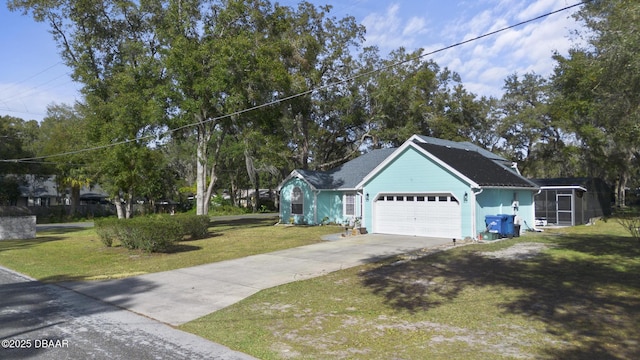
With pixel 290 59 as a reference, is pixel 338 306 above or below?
below

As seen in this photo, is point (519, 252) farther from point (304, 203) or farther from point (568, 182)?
point (304, 203)

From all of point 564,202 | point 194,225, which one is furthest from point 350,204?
point 564,202

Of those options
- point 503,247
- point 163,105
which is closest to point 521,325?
point 503,247

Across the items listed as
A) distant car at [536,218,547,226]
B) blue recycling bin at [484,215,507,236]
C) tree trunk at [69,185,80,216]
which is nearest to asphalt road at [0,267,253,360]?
blue recycling bin at [484,215,507,236]

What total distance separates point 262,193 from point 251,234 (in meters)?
48.2

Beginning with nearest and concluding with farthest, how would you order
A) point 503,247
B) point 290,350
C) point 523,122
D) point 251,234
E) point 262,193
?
1. point 290,350
2. point 503,247
3. point 251,234
4. point 523,122
5. point 262,193

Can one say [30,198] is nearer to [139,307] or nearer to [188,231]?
[188,231]

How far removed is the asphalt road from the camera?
6027 mm

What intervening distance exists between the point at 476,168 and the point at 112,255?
16124 millimetres

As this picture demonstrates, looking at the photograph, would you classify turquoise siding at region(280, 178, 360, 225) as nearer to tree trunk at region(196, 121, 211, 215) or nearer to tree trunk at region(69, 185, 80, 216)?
tree trunk at region(196, 121, 211, 215)

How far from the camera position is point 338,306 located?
8570mm

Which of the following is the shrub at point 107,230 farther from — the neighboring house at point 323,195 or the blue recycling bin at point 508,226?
the blue recycling bin at point 508,226

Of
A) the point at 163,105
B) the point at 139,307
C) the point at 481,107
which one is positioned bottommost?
the point at 139,307

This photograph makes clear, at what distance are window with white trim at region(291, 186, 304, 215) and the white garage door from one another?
8957 mm
